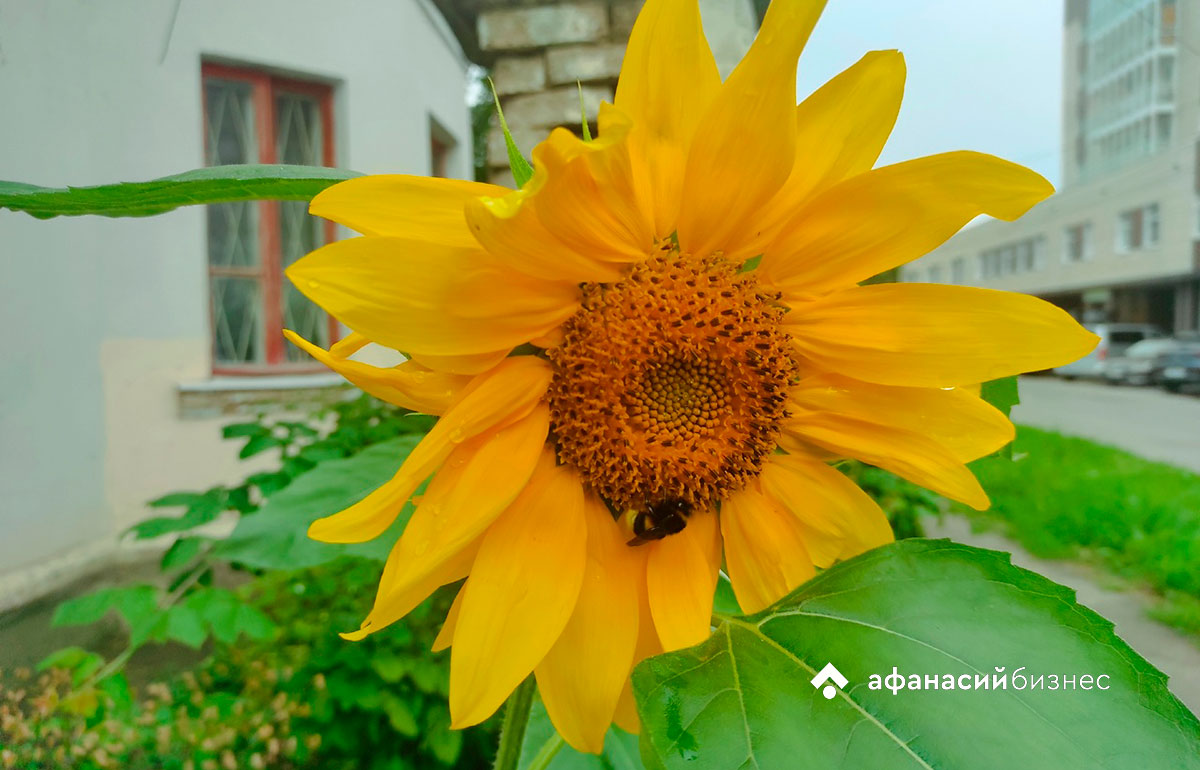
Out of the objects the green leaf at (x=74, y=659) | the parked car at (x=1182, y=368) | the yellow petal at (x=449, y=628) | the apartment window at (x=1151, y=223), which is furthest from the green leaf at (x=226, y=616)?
the apartment window at (x=1151, y=223)

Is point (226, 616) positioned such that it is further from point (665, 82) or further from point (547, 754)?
point (665, 82)

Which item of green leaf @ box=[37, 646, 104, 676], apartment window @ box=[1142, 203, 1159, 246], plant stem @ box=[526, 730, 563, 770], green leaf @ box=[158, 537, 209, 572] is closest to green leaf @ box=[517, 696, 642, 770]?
plant stem @ box=[526, 730, 563, 770]

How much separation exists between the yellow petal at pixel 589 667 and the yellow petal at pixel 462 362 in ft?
0.32

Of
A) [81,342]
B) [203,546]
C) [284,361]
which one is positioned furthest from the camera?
[284,361]

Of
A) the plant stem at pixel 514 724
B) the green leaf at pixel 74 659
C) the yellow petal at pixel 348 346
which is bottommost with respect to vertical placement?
the green leaf at pixel 74 659

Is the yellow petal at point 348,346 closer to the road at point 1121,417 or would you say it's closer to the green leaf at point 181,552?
the green leaf at point 181,552

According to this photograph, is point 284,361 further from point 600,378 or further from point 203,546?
point 600,378

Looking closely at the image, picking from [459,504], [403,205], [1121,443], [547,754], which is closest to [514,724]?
[547,754]

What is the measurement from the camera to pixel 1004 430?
1.11 feet

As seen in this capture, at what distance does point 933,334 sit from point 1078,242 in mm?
3331

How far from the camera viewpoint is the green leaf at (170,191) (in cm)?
29

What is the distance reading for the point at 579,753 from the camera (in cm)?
58

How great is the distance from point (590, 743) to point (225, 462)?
3.79 ft

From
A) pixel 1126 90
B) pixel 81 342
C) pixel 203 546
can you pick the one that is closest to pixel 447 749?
pixel 203 546
